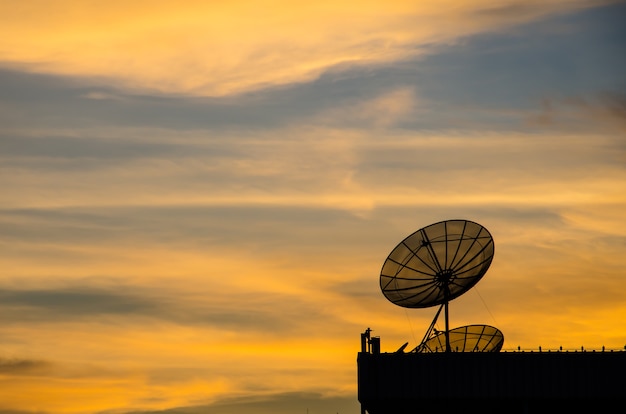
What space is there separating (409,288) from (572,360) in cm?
1554

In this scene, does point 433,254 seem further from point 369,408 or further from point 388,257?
point 369,408

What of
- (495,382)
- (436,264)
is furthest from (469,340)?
(436,264)

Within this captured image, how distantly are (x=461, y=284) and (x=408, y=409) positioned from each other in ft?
41.5

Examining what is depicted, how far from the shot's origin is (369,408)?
130m

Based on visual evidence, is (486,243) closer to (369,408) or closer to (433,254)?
(433,254)

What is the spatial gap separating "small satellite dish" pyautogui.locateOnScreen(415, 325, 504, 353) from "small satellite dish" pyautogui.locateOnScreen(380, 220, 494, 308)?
4476mm

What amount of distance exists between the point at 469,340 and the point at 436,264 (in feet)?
27.2

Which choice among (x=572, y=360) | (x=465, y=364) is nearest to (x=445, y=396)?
(x=465, y=364)

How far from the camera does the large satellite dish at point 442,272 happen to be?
12494cm

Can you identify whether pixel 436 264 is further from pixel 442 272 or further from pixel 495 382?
pixel 495 382

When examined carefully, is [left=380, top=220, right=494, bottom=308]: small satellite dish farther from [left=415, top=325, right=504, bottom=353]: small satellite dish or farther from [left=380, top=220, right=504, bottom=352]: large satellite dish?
[left=415, top=325, right=504, bottom=353]: small satellite dish

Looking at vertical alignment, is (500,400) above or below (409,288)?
below

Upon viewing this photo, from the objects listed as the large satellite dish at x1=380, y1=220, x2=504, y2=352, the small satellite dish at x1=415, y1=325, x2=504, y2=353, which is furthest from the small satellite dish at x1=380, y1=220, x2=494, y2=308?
the small satellite dish at x1=415, y1=325, x2=504, y2=353

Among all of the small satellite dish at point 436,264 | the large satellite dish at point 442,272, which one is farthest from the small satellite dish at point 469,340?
the small satellite dish at point 436,264
